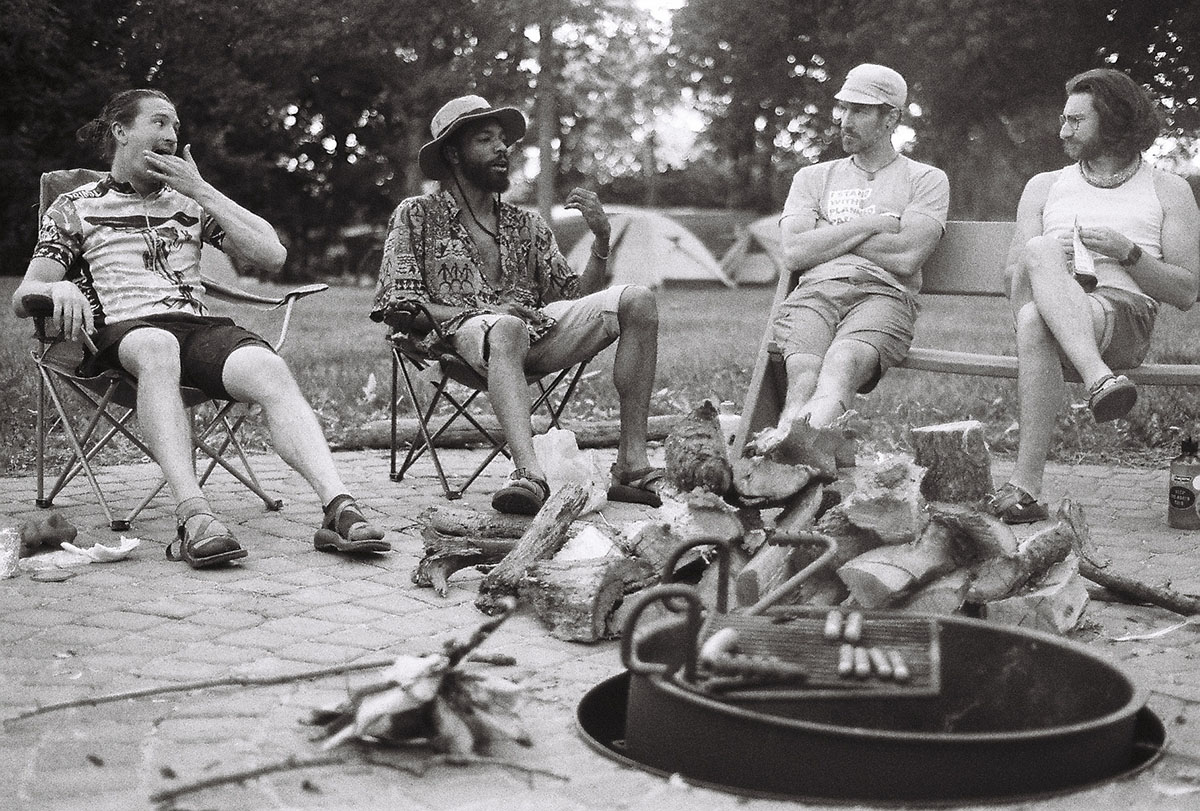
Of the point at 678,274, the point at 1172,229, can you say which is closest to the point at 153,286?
the point at 1172,229

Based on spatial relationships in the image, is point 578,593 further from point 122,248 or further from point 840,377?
point 122,248

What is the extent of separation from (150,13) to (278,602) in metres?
7.62

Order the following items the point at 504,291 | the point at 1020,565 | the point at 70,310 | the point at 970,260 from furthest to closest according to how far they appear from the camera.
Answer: the point at 970,260 → the point at 504,291 → the point at 70,310 → the point at 1020,565

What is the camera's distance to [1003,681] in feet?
8.57

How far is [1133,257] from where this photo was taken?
456 centimetres

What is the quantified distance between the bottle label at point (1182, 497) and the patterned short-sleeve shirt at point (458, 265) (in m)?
2.27

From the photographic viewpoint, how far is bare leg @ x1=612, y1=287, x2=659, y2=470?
4.83 meters

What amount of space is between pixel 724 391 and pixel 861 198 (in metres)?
2.51

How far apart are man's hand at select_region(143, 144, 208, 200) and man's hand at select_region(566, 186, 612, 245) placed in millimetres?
1273

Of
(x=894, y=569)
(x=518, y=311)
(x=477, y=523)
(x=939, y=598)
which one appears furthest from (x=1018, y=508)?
(x=518, y=311)

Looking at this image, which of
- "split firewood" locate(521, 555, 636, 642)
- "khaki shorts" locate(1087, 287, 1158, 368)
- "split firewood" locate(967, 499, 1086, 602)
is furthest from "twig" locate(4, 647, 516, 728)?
"khaki shorts" locate(1087, 287, 1158, 368)

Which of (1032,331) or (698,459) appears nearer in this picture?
(698,459)

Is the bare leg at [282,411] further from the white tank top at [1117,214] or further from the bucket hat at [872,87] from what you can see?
the white tank top at [1117,214]

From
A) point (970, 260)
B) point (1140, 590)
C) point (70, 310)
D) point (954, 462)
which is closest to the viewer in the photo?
point (954, 462)
